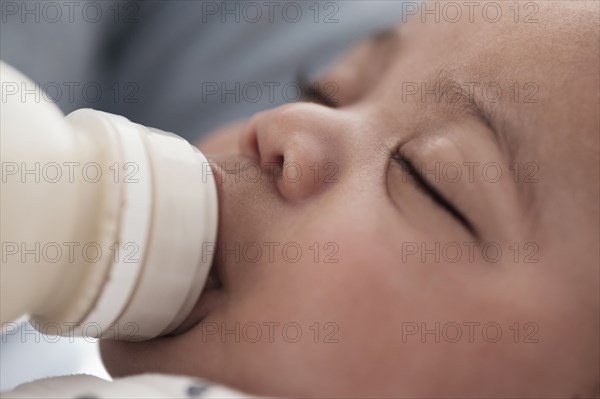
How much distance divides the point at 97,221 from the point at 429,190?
33 centimetres

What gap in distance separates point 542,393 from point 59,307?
48cm

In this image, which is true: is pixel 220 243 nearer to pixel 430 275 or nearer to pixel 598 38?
pixel 430 275

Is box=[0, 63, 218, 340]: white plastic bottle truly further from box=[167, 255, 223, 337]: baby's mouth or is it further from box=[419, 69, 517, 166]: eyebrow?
box=[419, 69, 517, 166]: eyebrow

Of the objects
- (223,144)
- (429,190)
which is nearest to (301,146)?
(429,190)

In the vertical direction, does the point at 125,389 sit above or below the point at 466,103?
below

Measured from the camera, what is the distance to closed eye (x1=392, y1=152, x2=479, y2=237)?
76cm

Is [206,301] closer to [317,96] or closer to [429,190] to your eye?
[429,190]

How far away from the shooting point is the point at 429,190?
771 mm

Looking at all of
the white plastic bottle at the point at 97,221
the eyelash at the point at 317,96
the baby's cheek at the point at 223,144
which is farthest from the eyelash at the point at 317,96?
the white plastic bottle at the point at 97,221

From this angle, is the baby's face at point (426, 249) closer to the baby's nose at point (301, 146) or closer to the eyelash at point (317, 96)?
the baby's nose at point (301, 146)

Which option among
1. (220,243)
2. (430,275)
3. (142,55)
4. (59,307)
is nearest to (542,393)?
(430,275)

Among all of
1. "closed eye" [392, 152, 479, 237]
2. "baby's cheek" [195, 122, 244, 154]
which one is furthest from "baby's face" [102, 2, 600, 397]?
"baby's cheek" [195, 122, 244, 154]

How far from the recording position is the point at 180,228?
704mm

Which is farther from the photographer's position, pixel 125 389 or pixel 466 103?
pixel 466 103
